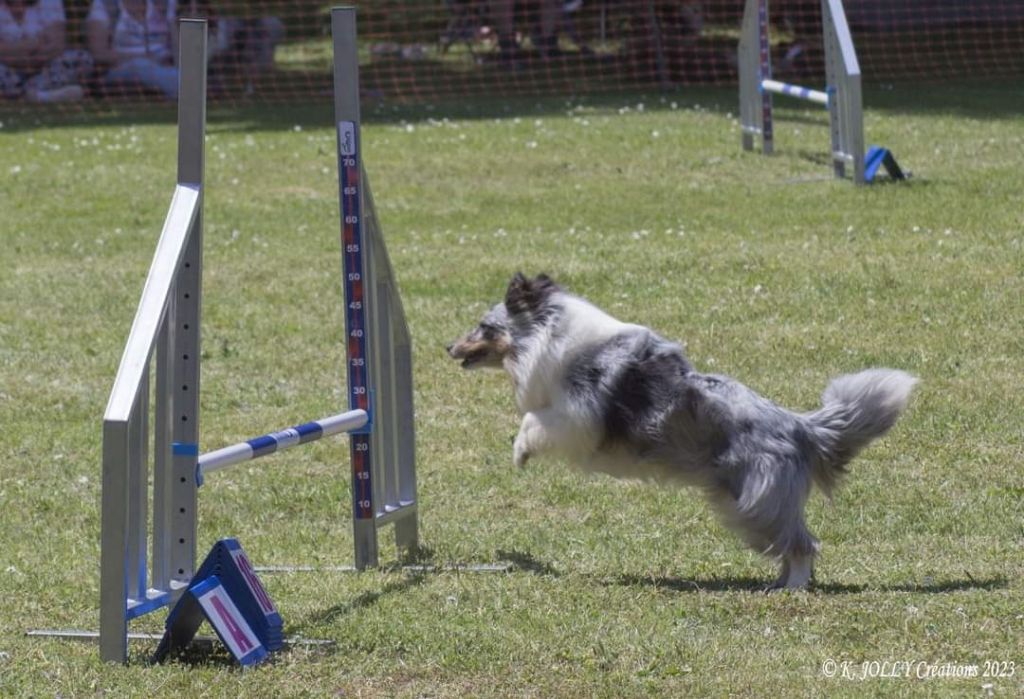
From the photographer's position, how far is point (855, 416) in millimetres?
5527

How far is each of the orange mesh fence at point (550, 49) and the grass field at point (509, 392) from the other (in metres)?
3.65

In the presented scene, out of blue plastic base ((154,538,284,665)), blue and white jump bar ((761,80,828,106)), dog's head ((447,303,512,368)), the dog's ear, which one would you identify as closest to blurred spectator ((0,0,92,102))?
blue and white jump bar ((761,80,828,106))

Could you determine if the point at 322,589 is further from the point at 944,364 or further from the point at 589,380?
the point at 944,364

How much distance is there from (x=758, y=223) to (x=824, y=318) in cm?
273

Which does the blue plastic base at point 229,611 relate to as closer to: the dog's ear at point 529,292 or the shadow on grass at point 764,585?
the shadow on grass at point 764,585

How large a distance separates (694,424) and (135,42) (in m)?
18.0

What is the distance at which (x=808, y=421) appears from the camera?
557 centimetres

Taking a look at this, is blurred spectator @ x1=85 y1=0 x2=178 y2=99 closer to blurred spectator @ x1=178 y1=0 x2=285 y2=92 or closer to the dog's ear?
blurred spectator @ x1=178 y1=0 x2=285 y2=92

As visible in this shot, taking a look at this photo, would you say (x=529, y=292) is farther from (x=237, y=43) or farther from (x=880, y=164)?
(x=237, y=43)

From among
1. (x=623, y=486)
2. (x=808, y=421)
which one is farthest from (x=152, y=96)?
(x=808, y=421)

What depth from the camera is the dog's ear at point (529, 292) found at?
19.6 ft

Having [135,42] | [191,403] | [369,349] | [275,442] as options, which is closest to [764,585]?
[369,349]

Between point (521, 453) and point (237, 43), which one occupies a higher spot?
point (237, 43)

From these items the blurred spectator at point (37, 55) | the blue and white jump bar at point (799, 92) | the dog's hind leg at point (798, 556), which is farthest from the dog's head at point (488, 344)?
the blurred spectator at point (37, 55)
